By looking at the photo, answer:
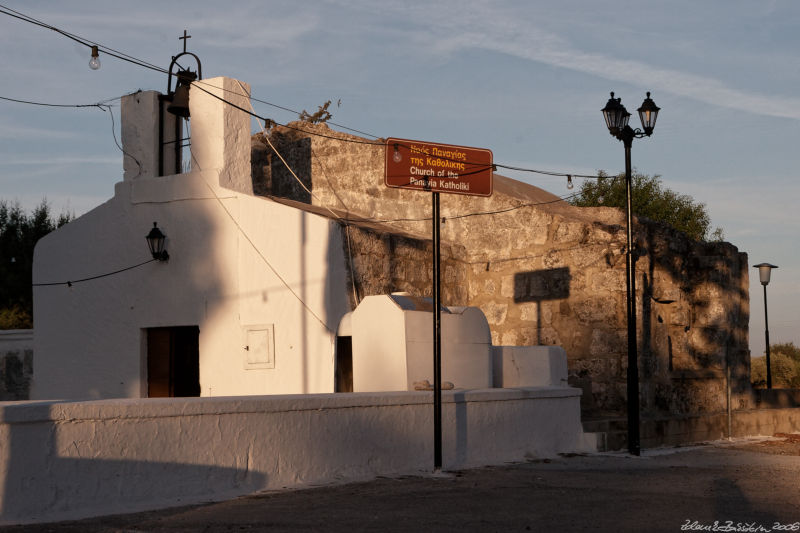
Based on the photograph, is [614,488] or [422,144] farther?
[422,144]

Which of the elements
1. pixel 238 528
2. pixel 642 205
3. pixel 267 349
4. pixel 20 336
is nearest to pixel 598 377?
pixel 267 349

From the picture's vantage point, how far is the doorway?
15969 mm

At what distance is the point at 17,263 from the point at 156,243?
2023cm

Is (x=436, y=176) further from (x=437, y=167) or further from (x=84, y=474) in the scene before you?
(x=84, y=474)

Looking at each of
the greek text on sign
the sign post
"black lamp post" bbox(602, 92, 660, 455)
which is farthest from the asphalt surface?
the greek text on sign

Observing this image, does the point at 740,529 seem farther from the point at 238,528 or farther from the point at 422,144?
the point at 422,144

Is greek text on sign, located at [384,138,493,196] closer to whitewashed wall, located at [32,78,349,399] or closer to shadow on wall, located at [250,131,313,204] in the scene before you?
whitewashed wall, located at [32,78,349,399]

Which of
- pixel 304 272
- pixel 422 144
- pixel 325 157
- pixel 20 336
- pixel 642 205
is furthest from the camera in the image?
pixel 642 205

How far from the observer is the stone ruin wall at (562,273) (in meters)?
16.9

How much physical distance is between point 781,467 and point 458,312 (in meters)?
4.63

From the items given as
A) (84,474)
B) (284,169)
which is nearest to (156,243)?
(284,169)

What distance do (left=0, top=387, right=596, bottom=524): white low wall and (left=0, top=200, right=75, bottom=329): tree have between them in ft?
74.6

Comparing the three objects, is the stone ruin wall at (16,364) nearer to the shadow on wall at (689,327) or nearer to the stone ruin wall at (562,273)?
the stone ruin wall at (562,273)

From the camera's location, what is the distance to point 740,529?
725 cm
